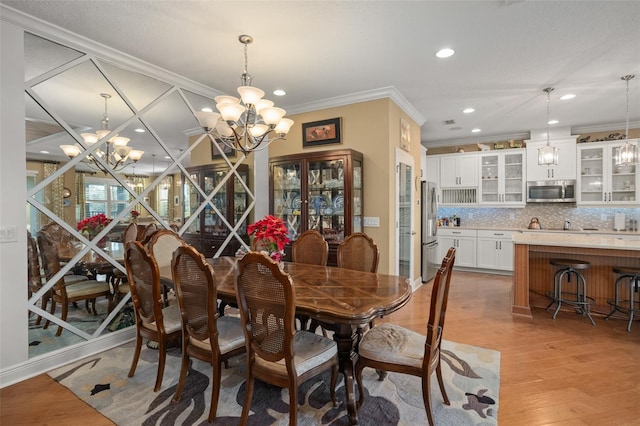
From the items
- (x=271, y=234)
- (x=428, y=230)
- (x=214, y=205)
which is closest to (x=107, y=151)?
(x=214, y=205)

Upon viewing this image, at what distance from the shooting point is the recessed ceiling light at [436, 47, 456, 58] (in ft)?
9.55

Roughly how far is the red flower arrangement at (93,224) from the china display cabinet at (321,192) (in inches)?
79.1

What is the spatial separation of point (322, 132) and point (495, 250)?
13.6 ft

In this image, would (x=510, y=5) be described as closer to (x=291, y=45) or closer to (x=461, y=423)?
(x=291, y=45)

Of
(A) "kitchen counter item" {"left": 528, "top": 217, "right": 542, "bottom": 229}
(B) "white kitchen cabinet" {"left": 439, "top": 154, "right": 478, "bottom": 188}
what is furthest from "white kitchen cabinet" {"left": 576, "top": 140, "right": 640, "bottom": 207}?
(B) "white kitchen cabinet" {"left": 439, "top": 154, "right": 478, "bottom": 188}

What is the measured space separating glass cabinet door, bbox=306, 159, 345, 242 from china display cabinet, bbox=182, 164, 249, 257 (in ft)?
3.39

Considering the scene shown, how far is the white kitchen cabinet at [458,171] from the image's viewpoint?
21.1ft

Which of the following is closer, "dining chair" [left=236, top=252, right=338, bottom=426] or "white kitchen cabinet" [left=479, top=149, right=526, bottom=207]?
"dining chair" [left=236, top=252, right=338, bottom=426]

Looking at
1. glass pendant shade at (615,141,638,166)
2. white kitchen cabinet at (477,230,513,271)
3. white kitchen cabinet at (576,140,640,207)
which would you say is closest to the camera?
glass pendant shade at (615,141,638,166)

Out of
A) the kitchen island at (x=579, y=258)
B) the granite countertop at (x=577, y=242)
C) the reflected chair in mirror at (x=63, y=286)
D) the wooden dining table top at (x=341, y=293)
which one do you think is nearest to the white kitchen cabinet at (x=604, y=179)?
the kitchen island at (x=579, y=258)

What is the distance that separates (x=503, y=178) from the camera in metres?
6.18

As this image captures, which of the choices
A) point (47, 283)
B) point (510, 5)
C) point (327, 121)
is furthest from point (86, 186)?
point (510, 5)

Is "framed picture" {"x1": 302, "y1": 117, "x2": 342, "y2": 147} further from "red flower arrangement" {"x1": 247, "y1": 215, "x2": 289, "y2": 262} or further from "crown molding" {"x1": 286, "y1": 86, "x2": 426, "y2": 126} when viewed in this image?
"red flower arrangement" {"x1": 247, "y1": 215, "x2": 289, "y2": 262}

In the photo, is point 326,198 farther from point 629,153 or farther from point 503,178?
point 503,178
